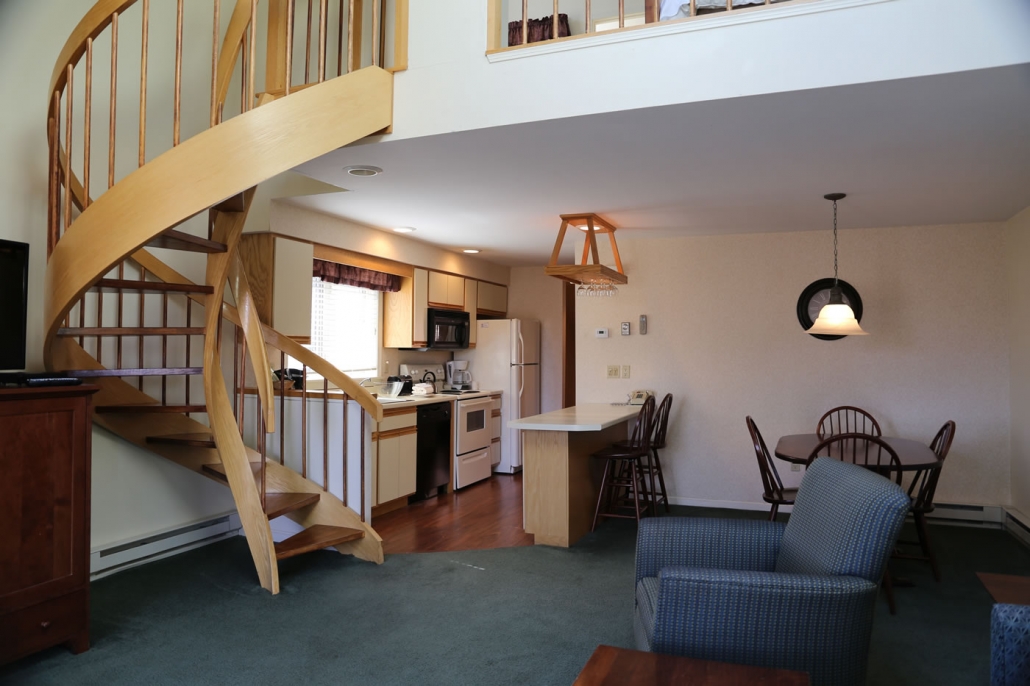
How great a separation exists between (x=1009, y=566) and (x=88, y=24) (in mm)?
5358

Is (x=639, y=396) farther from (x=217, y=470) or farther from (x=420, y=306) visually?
(x=217, y=470)

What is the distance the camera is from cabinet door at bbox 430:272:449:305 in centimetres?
638

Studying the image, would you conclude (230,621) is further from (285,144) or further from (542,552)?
(285,144)

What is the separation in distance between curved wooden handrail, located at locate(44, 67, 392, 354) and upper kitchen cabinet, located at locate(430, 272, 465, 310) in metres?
3.41

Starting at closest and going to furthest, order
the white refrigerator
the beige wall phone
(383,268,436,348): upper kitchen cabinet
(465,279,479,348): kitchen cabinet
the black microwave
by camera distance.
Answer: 1. the beige wall phone
2. (383,268,436,348): upper kitchen cabinet
3. the black microwave
4. the white refrigerator
5. (465,279,479,348): kitchen cabinet

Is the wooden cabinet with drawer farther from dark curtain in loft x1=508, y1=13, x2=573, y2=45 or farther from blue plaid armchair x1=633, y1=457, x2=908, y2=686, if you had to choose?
dark curtain in loft x1=508, y1=13, x2=573, y2=45

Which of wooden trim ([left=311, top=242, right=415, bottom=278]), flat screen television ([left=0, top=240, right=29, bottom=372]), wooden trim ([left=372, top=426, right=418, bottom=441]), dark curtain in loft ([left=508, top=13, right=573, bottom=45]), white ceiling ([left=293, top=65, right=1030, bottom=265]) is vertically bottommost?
wooden trim ([left=372, top=426, right=418, bottom=441])

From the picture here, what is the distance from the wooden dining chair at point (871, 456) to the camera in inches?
132

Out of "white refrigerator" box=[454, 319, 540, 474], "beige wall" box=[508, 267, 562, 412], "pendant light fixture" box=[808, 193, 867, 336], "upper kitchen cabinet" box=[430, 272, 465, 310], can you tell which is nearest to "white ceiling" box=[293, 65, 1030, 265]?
"pendant light fixture" box=[808, 193, 867, 336]

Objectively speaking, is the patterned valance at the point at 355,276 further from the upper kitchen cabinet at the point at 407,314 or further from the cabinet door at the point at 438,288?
the cabinet door at the point at 438,288

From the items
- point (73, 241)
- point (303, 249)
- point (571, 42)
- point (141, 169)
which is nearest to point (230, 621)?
point (73, 241)

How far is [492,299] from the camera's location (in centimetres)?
754

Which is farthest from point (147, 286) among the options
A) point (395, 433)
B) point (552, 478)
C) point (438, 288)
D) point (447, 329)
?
Result: point (447, 329)

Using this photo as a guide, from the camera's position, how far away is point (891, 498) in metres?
1.94
